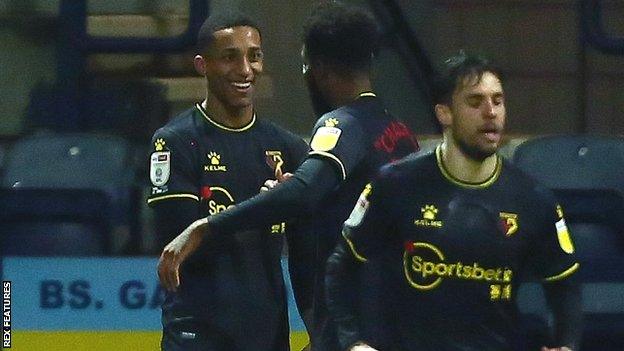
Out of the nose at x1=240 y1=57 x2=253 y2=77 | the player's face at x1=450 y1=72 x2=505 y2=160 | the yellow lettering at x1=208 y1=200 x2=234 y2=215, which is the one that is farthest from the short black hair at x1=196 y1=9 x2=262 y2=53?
the player's face at x1=450 y1=72 x2=505 y2=160

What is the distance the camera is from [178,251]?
4738 millimetres

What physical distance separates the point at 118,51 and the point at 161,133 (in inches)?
58.1

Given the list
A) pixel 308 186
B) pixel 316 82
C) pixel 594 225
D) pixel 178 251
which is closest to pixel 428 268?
pixel 308 186

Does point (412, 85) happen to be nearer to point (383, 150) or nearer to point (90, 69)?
point (90, 69)

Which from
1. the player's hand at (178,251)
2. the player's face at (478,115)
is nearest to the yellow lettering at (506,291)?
the player's face at (478,115)

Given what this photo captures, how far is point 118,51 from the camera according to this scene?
6559mm

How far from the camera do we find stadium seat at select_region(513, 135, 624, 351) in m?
6.48

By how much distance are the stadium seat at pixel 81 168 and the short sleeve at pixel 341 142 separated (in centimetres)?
196

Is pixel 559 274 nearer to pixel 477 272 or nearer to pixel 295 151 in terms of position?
pixel 477 272

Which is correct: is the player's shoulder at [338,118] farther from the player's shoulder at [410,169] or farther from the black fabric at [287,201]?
the player's shoulder at [410,169]

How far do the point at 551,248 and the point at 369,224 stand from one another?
0.47 meters

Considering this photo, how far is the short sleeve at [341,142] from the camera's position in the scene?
4.74m

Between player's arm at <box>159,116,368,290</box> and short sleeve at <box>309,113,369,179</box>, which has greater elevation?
short sleeve at <box>309,113,369,179</box>

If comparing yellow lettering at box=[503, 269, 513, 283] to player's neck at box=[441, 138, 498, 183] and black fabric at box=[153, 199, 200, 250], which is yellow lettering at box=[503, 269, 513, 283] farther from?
black fabric at box=[153, 199, 200, 250]
